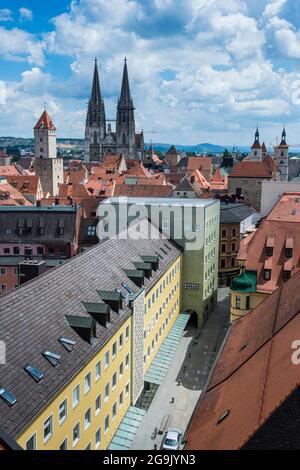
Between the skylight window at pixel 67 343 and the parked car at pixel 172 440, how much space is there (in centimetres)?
1194

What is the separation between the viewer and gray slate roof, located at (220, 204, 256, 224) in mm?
71125

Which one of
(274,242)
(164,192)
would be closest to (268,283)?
(274,242)

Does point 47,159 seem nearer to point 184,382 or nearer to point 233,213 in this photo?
point 233,213

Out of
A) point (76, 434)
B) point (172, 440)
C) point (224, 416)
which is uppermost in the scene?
point (224, 416)

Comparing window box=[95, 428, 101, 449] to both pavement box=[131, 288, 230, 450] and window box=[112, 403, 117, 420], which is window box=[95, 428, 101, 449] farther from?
pavement box=[131, 288, 230, 450]

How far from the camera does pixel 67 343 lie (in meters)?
27.5

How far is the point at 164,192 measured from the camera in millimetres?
96188

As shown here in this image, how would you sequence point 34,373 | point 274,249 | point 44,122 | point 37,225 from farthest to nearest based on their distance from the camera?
1. point 44,122
2. point 37,225
3. point 274,249
4. point 34,373

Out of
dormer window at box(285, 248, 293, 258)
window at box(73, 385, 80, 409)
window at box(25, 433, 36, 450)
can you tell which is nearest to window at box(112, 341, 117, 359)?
window at box(73, 385, 80, 409)

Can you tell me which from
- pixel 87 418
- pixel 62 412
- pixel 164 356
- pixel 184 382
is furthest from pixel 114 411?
pixel 184 382

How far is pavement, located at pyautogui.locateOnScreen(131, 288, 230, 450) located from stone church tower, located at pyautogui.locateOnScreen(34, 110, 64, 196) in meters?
67.7

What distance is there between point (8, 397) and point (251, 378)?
10769 millimetres

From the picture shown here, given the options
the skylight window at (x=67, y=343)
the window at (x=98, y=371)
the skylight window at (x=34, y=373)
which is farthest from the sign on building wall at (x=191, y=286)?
the skylight window at (x=34, y=373)

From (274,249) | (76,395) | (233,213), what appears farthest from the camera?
(233,213)
